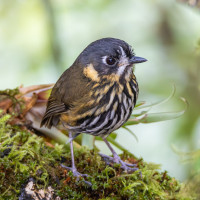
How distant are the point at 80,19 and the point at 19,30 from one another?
1.10 meters

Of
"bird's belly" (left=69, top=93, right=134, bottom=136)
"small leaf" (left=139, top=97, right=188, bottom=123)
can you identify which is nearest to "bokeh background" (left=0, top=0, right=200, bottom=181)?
"small leaf" (left=139, top=97, right=188, bottom=123)

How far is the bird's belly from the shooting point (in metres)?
2.70

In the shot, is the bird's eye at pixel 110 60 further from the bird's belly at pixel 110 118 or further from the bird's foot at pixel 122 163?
the bird's foot at pixel 122 163

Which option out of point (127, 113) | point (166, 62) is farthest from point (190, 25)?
point (127, 113)

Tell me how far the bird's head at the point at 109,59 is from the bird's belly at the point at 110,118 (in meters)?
0.21

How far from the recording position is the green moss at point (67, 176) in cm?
209

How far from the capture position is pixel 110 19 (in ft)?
20.9

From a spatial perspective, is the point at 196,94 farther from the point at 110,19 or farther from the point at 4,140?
the point at 4,140

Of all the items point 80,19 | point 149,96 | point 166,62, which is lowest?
point 149,96

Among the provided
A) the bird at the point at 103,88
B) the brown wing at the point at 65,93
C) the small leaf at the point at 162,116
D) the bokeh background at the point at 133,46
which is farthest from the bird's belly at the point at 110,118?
the bokeh background at the point at 133,46

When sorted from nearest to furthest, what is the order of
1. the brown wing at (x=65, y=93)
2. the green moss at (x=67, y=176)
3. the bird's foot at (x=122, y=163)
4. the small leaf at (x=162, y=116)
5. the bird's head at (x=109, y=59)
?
the green moss at (x=67, y=176) < the bird's foot at (x=122, y=163) < the bird's head at (x=109, y=59) < the brown wing at (x=65, y=93) < the small leaf at (x=162, y=116)

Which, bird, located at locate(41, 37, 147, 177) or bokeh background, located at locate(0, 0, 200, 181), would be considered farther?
bokeh background, located at locate(0, 0, 200, 181)

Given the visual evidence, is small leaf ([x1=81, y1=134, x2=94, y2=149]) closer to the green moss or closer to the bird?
the bird

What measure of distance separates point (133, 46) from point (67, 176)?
4.09m
